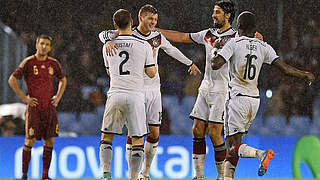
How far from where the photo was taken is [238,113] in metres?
6.90

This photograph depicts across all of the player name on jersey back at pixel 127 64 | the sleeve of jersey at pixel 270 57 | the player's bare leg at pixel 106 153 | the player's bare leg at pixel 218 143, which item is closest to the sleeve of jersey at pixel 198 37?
the player's bare leg at pixel 218 143

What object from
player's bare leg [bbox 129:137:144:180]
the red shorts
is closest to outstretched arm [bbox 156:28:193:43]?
player's bare leg [bbox 129:137:144:180]

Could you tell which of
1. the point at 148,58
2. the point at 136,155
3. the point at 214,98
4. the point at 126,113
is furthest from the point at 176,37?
the point at 136,155

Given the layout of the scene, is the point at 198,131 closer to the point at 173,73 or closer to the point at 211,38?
the point at 211,38

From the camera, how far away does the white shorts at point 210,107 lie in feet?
25.0

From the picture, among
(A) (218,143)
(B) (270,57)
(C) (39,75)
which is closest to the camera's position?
(B) (270,57)

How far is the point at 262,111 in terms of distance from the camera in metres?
10.0

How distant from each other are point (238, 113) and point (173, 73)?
3.24 meters

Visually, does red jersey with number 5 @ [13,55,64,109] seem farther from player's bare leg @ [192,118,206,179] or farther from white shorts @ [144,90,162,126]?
player's bare leg @ [192,118,206,179]

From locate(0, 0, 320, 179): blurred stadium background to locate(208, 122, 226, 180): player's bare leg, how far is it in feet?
5.79

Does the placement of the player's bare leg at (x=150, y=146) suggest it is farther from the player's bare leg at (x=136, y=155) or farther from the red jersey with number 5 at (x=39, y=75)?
the red jersey with number 5 at (x=39, y=75)

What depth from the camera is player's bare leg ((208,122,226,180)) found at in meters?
7.67

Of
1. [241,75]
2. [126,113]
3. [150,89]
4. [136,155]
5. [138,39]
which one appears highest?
[138,39]

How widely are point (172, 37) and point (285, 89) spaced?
2737 millimetres
